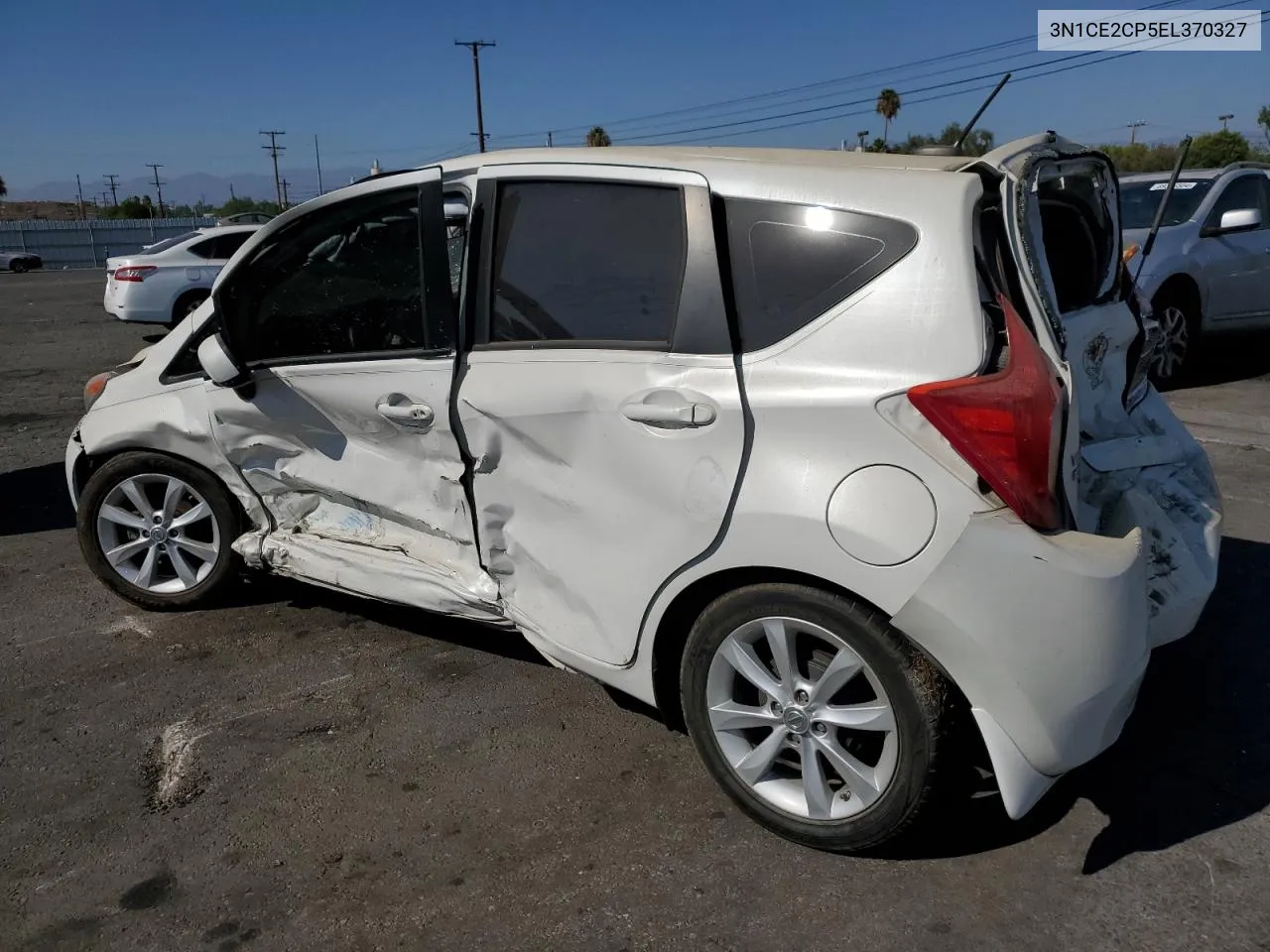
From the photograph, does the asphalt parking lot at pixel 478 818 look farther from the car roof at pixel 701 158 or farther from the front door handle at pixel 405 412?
the car roof at pixel 701 158

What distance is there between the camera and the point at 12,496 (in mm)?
6543

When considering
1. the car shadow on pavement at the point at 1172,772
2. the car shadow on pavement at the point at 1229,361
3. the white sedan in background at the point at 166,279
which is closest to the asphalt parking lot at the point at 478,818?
the car shadow on pavement at the point at 1172,772

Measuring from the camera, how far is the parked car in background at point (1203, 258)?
8562 mm

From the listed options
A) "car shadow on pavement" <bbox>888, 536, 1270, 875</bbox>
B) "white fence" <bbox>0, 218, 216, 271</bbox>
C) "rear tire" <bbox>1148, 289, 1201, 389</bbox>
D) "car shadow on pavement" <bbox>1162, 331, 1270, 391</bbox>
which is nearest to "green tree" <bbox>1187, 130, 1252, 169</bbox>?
"car shadow on pavement" <bbox>1162, 331, 1270, 391</bbox>

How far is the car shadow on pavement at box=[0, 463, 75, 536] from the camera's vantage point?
5.95 m

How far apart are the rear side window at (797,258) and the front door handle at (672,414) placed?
21 centimetres

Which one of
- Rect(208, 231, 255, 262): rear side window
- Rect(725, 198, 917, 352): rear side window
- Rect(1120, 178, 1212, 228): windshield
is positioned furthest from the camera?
Rect(208, 231, 255, 262): rear side window

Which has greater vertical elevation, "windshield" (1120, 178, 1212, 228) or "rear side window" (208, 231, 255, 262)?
"rear side window" (208, 231, 255, 262)

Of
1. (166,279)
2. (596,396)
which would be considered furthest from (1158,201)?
(166,279)

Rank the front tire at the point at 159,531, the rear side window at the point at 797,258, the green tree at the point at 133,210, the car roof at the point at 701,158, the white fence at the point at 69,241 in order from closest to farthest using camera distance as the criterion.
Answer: the rear side window at the point at 797,258
the car roof at the point at 701,158
the front tire at the point at 159,531
the white fence at the point at 69,241
the green tree at the point at 133,210

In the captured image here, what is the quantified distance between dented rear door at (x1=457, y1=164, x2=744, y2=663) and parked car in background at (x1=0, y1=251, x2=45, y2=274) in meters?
44.9

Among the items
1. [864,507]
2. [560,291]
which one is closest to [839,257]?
[864,507]

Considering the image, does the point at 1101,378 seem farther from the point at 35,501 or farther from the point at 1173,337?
the point at 1173,337

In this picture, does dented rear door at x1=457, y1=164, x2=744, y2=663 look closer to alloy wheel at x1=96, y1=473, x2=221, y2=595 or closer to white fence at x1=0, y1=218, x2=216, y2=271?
alloy wheel at x1=96, y1=473, x2=221, y2=595
